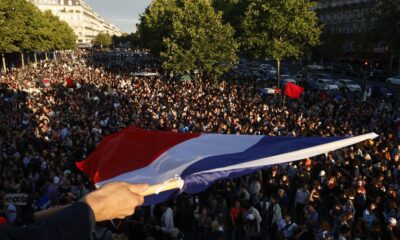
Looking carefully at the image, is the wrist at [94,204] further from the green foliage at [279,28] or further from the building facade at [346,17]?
the building facade at [346,17]

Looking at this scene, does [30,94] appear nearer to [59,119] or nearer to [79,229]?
[59,119]

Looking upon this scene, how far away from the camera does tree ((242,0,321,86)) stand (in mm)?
34625

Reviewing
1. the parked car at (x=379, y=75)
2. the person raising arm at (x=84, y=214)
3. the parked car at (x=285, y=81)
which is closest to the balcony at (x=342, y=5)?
the parked car at (x=379, y=75)

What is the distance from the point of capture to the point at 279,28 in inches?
1369

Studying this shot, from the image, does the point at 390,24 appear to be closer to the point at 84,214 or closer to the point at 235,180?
the point at 235,180

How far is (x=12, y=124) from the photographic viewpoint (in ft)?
63.4

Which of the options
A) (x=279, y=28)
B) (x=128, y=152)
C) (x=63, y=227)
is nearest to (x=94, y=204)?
(x=63, y=227)

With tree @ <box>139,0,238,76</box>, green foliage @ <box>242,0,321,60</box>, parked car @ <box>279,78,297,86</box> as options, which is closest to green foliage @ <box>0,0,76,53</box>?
tree @ <box>139,0,238,76</box>

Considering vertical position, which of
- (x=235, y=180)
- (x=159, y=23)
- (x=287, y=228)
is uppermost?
(x=159, y=23)

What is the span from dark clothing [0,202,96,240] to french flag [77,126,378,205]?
414 cm

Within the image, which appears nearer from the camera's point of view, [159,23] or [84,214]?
[84,214]

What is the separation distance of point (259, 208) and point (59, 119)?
45.5ft

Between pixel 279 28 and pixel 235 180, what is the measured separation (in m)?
25.3

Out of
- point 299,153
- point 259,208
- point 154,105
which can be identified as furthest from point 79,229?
point 154,105
